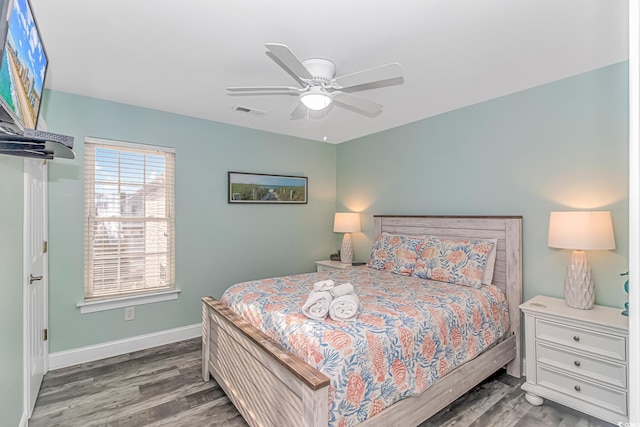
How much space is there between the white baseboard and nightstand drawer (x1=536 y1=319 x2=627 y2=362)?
3.35 m

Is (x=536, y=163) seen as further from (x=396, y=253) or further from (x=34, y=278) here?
(x=34, y=278)

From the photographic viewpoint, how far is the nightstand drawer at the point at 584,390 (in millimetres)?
2107

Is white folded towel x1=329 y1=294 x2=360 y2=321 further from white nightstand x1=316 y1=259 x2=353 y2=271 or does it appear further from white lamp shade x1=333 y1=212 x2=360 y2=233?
white lamp shade x1=333 y1=212 x2=360 y2=233

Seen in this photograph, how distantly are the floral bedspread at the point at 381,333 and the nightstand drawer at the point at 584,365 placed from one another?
340 mm

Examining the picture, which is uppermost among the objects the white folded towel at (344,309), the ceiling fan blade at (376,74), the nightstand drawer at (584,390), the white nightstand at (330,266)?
the ceiling fan blade at (376,74)

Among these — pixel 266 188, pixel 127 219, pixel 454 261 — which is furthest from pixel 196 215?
pixel 454 261

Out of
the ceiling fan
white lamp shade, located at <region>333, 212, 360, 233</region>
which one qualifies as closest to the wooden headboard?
white lamp shade, located at <region>333, 212, 360, 233</region>

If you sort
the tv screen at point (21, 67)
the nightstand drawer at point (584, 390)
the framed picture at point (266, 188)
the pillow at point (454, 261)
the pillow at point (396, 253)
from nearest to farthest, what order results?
the tv screen at point (21, 67) < the nightstand drawer at point (584, 390) < the pillow at point (454, 261) < the pillow at point (396, 253) < the framed picture at point (266, 188)

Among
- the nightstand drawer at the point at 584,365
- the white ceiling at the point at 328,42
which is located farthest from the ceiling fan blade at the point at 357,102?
the nightstand drawer at the point at 584,365

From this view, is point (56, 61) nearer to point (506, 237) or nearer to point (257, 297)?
point (257, 297)

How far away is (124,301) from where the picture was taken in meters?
3.27

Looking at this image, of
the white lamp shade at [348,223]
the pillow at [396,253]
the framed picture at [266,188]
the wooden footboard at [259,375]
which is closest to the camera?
the wooden footboard at [259,375]

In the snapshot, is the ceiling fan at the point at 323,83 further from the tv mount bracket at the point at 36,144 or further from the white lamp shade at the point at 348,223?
the white lamp shade at the point at 348,223

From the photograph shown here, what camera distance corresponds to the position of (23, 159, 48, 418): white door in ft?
7.18
